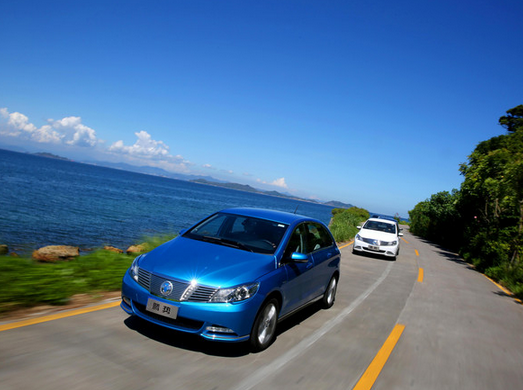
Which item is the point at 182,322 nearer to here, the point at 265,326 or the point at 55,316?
the point at 265,326

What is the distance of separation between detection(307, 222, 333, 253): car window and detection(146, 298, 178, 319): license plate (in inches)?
99.2

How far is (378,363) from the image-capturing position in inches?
188

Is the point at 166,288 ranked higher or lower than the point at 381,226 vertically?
lower

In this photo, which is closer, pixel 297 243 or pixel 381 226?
pixel 297 243

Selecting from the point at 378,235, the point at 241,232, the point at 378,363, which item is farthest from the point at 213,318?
the point at 378,235

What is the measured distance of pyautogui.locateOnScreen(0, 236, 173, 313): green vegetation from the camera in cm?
501

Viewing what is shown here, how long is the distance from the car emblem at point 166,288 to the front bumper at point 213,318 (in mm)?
72

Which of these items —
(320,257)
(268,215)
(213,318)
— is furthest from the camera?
(320,257)

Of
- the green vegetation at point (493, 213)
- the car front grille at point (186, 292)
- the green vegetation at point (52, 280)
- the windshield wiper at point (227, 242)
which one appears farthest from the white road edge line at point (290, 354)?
the green vegetation at point (493, 213)

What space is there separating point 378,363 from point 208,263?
2.35m

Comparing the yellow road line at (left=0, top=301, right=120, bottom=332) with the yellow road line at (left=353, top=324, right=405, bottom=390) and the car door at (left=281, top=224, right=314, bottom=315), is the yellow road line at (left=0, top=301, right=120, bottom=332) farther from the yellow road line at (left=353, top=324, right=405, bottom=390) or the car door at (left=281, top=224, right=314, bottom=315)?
the yellow road line at (left=353, top=324, right=405, bottom=390)

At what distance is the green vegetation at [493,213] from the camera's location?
611 inches

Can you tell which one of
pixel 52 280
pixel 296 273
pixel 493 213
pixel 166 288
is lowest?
pixel 52 280

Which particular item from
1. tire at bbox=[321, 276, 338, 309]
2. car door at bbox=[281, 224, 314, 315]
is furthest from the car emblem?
tire at bbox=[321, 276, 338, 309]
